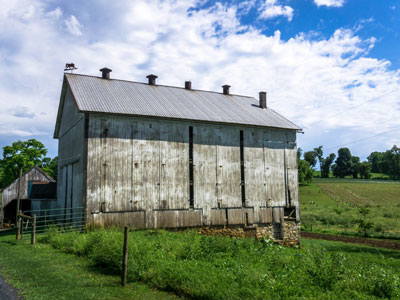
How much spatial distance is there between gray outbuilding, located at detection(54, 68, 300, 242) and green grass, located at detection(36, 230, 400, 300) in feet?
23.0

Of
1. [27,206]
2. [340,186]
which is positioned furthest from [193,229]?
[340,186]

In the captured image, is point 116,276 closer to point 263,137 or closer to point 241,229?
point 241,229

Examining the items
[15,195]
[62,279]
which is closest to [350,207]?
[15,195]

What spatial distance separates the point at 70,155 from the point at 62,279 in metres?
15.0

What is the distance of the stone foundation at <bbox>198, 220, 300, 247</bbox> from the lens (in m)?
22.4

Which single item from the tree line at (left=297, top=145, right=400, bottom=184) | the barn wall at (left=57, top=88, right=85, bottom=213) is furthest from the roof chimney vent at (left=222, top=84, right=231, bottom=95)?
the tree line at (left=297, top=145, right=400, bottom=184)

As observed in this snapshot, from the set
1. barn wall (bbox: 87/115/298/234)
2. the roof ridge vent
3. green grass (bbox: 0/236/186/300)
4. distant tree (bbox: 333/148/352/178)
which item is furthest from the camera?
distant tree (bbox: 333/148/352/178)

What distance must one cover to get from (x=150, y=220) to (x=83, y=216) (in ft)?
12.5

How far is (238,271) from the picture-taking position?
8.63 meters

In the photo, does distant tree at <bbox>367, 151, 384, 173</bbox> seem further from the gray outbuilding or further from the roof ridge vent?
the roof ridge vent

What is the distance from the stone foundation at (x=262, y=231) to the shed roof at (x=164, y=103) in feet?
23.6

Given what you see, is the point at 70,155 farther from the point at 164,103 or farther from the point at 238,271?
the point at 238,271

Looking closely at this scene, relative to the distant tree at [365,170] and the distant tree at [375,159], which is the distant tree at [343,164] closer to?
the distant tree at [365,170]

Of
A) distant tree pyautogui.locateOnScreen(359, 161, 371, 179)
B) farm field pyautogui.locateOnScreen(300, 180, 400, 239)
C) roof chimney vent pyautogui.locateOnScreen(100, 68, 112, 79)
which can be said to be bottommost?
farm field pyautogui.locateOnScreen(300, 180, 400, 239)
